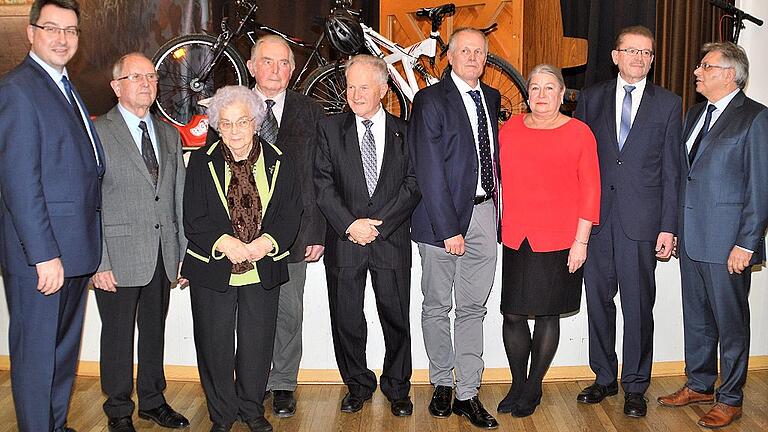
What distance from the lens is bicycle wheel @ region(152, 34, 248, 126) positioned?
17.6ft

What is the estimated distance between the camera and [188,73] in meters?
6.09

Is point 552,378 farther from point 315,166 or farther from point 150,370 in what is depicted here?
point 150,370

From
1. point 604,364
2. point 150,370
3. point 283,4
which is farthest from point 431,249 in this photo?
point 283,4

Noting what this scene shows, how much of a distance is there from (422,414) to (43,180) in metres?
2.02

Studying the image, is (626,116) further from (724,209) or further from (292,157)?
(292,157)

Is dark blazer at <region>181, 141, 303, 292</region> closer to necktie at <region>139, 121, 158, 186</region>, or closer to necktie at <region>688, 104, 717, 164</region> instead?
necktie at <region>139, 121, 158, 186</region>

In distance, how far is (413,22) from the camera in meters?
6.46

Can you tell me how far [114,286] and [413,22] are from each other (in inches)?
150

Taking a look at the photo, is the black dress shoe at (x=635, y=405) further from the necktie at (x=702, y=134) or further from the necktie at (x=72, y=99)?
the necktie at (x=72, y=99)

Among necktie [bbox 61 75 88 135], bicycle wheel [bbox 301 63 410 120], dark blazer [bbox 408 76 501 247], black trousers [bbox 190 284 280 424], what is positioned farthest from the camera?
bicycle wheel [bbox 301 63 410 120]

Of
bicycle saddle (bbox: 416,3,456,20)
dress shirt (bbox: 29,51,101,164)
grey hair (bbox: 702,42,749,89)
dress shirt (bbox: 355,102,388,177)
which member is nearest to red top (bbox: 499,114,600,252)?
dress shirt (bbox: 355,102,388,177)

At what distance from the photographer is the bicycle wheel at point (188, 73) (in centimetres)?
536

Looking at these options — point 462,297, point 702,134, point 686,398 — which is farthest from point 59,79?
point 686,398

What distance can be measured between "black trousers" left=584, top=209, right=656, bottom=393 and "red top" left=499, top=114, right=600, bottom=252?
1.15ft
